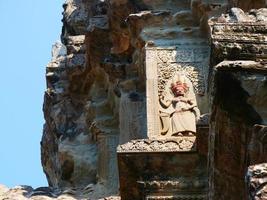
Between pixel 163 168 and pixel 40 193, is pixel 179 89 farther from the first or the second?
pixel 40 193

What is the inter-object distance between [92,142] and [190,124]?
17.6ft

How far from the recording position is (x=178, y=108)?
13203mm

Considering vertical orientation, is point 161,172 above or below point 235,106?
below

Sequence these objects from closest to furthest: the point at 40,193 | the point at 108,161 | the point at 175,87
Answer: the point at 175,87 < the point at 40,193 < the point at 108,161

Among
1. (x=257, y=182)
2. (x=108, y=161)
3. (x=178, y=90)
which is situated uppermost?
(x=257, y=182)

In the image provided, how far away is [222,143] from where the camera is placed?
26.2 ft

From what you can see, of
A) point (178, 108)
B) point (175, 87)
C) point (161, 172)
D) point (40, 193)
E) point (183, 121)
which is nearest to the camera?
point (161, 172)

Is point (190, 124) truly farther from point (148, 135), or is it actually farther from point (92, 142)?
point (92, 142)

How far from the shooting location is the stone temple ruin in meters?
7.82

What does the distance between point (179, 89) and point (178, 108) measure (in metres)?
0.40

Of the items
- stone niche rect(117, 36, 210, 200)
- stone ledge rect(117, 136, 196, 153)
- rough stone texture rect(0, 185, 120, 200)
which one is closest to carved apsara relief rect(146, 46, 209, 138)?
stone niche rect(117, 36, 210, 200)

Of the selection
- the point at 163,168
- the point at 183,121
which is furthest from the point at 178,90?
the point at 163,168

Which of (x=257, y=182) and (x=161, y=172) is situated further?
(x=161, y=172)

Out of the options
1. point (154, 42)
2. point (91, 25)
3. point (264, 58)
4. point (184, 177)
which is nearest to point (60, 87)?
point (91, 25)
